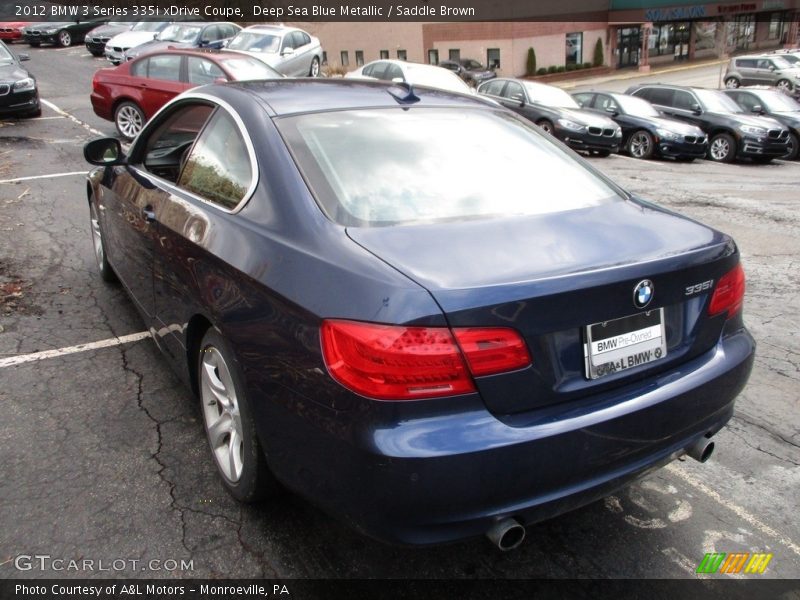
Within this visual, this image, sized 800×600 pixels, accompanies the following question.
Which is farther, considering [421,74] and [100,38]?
[100,38]

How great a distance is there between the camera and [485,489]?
87.4 inches

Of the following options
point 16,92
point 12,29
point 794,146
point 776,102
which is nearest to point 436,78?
point 16,92

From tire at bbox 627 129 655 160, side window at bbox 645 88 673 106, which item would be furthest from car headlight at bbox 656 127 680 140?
side window at bbox 645 88 673 106

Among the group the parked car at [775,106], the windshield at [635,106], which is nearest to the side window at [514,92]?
the windshield at [635,106]

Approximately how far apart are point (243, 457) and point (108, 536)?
0.61m

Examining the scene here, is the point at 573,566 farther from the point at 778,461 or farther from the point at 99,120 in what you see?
the point at 99,120

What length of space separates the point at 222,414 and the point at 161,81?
1037cm

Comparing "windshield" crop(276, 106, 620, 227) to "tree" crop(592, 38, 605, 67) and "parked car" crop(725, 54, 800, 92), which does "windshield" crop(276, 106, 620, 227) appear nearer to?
"parked car" crop(725, 54, 800, 92)

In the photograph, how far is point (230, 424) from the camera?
10.0ft

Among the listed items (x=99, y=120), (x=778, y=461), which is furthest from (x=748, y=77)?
(x=778, y=461)

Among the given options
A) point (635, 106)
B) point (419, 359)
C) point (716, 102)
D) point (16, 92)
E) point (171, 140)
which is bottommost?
point (716, 102)

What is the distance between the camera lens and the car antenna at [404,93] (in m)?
3.53

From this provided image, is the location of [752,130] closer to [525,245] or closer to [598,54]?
[525,245]

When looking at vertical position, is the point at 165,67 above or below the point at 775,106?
above
